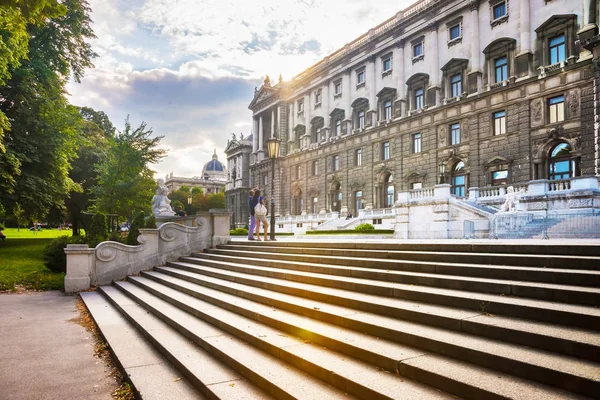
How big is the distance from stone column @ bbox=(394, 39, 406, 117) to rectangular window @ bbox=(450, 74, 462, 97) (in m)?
5.61

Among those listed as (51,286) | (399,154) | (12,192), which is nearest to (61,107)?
(12,192)

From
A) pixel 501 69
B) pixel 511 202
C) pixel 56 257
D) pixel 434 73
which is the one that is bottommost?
pixel 56 257

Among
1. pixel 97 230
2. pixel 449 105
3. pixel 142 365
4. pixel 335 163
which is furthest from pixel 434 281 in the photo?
pixel 335 163

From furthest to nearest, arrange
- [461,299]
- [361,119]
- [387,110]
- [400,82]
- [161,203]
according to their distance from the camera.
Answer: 1. [361,119]
2. [387,110]
3. [400,82]
4. [161,203]
5. [461,299]

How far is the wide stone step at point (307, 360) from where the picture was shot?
409 centimetres

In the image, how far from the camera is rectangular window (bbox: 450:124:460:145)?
120ft

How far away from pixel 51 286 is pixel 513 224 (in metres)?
18.3

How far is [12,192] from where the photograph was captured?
20375mm

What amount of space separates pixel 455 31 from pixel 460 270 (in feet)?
124

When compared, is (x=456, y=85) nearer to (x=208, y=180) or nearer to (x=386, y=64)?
(x=386, y=64)

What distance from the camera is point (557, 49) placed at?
30094 millimetres

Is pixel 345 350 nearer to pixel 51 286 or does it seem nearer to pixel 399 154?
pixel 51 286

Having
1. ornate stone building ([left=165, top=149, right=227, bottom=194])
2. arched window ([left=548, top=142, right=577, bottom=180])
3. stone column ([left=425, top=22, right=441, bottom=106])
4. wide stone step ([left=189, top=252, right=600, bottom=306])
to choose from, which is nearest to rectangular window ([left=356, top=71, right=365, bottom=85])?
stone column ([left=425, top=22, right=441, bottom=106])

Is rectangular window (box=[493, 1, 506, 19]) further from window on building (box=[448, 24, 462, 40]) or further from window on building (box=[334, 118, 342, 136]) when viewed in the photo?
window on building (box=[334, 118, 342, 136])
